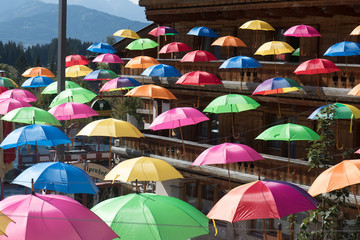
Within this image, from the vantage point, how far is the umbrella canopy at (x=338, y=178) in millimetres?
14414

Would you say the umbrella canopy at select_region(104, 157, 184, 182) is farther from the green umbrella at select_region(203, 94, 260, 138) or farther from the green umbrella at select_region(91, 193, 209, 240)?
the green umbrella at select_region(203, 94, 260, 138)

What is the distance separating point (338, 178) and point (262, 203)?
2034 millimetres

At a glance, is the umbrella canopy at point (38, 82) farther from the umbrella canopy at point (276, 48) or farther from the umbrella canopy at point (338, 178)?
the umbrella canopy at point (338, 178)

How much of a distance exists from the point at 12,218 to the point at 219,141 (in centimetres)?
1954

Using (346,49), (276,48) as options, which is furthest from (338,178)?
(276,48)

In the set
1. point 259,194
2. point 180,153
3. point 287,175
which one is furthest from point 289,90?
point 259,194

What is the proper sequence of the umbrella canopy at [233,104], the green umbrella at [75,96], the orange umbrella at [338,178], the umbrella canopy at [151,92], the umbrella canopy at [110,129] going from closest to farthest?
the orange umbrella at [338,178]
the umbrella canopy at [110,129]
the umbrella canopy at [233,104]
the umbrella canopy at [151,92]
the green umbrella at [75,96]

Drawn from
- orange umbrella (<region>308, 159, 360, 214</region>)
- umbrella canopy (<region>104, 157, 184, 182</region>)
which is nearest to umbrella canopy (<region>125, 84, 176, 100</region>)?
umbrella canopy (<region>104, 157, 184, 182</region>)

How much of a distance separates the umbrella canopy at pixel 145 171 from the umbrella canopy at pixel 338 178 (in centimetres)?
444

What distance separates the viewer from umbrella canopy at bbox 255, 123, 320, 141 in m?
20.0

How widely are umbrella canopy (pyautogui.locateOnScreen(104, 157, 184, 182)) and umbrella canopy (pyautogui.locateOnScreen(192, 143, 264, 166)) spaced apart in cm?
157

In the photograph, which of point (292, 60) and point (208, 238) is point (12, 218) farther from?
point (292, 60)

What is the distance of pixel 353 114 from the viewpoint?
65.7 feet

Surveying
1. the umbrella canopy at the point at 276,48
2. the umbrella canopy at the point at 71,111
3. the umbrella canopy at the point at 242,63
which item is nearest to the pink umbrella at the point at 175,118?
the umbrella canopy at the point at 242,63
